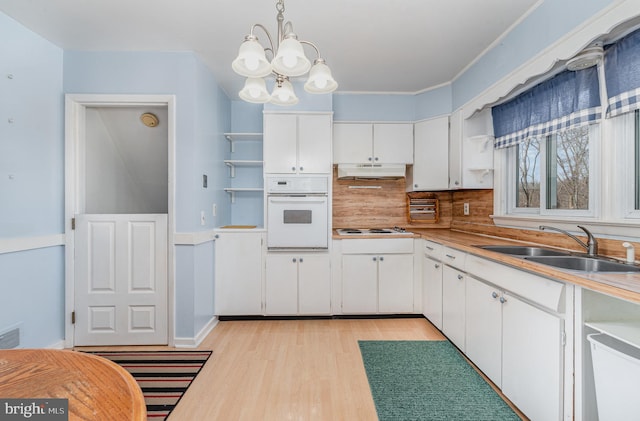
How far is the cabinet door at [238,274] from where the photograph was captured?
3076mm

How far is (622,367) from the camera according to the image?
44.6 inches

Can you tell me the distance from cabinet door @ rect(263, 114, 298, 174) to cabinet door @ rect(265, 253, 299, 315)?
100cm

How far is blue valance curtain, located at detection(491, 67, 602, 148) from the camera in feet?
6.02

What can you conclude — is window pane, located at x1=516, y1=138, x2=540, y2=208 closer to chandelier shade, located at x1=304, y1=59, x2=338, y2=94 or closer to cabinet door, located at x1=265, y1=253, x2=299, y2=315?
chandelier shade, located at x1=304, y1=59, x2=338, y2=94

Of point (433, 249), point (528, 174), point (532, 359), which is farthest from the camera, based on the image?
point (433, 249)

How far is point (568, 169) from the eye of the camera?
7.00 feet

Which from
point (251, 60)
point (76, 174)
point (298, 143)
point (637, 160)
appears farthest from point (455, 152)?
point (76, 174)

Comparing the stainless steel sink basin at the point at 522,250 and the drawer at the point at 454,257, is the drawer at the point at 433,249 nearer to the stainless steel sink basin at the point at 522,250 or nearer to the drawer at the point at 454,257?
the drawer at the point at 454,257

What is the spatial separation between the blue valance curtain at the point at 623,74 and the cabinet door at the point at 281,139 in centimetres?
239

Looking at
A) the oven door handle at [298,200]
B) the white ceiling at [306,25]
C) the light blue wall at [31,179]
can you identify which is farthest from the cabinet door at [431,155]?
the light blue wall at [31,179]

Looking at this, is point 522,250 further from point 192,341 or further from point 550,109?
point 192,341

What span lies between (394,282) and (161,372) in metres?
2.16

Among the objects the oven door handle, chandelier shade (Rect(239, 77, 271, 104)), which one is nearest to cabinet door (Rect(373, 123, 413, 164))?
the oven door handle

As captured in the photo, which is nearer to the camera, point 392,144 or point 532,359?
point 532,359
